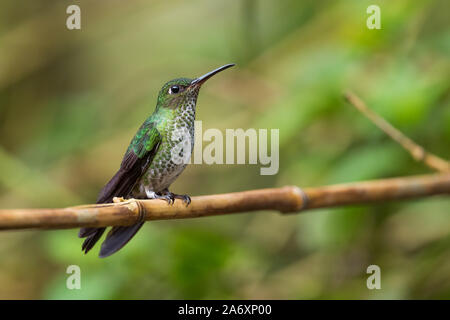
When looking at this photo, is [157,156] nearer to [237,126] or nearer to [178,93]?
[178,93]

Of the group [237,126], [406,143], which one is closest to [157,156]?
[406,143]

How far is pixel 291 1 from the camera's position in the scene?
3373 millimetres

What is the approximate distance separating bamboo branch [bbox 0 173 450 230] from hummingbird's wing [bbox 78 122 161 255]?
9cm

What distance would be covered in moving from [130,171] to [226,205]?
0.23 meters

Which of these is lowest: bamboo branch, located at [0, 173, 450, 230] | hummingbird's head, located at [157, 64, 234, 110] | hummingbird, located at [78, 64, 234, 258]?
bamboo branch, located at [0, 173, 450, 230]

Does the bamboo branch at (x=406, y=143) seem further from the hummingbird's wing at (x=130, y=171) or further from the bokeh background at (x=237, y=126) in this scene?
the hummingbird's wing at (x=130, y=171)

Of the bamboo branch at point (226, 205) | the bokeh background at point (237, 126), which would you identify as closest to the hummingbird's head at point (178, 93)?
the bamboo branch at point (226, 205)

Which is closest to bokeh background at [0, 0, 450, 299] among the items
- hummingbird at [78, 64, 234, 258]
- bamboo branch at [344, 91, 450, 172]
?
bamboo branch at [344, 91, 450, 172]

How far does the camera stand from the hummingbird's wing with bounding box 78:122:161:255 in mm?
1002

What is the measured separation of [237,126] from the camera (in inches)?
123

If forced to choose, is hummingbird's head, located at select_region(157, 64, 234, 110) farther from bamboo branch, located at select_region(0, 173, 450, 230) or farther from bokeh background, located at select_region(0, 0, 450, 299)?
bokeh background, located at select_region(0, 0, 450, 299)

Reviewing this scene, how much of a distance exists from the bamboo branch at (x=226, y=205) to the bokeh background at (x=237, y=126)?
0.48 metres
